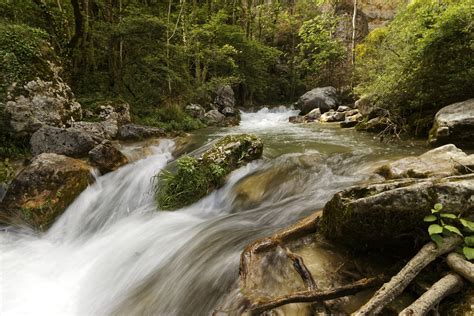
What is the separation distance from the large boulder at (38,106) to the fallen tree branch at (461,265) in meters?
8.69

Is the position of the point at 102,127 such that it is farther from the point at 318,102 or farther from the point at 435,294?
the point at 318,102

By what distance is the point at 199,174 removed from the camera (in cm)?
557

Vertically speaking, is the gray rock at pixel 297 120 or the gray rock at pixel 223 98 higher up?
the gray rock at pixel 223 98

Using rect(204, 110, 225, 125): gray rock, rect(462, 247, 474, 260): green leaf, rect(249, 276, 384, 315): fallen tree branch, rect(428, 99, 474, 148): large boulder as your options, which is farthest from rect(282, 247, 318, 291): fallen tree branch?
rect(204, 110, 225, 125): gray rock

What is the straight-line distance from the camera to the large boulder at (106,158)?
6679mm

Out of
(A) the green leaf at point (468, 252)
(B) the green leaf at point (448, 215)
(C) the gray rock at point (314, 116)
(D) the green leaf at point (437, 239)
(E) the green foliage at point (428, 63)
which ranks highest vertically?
(E) the green foliage at point (428, 63)

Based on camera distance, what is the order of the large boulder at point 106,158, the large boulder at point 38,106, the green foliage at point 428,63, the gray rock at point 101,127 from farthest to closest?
the gray rock at point 101,127 < the large boulder at point 38,106 < the large boulder at point 106,158 < the green foliage at point 428,63

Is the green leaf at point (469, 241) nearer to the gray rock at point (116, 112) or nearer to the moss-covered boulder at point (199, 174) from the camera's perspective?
the moss-covered boulder at point (199, 174)

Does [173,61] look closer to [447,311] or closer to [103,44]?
[103,44]

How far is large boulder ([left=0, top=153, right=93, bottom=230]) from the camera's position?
5.21 meters

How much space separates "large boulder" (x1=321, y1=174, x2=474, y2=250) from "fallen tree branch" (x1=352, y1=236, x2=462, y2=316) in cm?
18

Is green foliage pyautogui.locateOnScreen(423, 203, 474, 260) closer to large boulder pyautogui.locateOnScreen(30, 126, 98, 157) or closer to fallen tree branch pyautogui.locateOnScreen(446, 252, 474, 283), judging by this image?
fallen tree branch pyautogui.locateOnScreen(446, 252, 474, 283)

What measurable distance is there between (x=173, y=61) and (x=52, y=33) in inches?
181

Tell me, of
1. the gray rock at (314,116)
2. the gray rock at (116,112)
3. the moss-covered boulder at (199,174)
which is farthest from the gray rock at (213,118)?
the moss-covered boulder at (199,174)
